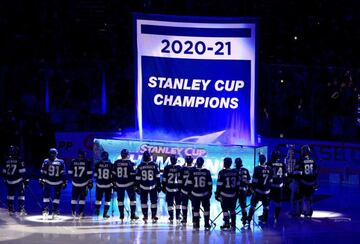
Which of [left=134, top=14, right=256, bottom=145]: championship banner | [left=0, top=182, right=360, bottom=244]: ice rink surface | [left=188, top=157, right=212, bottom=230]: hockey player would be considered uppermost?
[left=134, top=14, right=256, bottom=145]: championship banner

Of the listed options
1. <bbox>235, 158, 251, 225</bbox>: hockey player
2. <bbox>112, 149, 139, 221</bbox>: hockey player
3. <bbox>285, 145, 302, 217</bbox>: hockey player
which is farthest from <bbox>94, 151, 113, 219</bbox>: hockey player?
<bbox>285, 145, 302, 217</bbox>: hockey player

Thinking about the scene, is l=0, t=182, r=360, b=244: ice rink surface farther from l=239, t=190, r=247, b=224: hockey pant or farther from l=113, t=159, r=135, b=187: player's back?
l=113, t=159, r=135, b=187: player's back

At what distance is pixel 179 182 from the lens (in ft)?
71.3

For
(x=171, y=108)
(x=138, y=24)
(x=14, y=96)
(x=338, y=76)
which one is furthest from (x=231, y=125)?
(x=14, y=96)

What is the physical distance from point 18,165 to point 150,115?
5.29 metres

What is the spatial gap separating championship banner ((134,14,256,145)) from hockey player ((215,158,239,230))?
195 inches

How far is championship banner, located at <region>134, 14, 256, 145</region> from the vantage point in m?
25.8

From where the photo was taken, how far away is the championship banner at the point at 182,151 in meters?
25.2

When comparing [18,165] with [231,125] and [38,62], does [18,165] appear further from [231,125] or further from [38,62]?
[38,62]

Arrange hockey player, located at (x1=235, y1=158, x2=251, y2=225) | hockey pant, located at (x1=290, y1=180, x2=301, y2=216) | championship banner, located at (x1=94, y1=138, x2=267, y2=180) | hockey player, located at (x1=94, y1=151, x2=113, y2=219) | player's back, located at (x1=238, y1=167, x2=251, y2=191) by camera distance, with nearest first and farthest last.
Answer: hockey player, located at (x1=235, y1=158, x2=251, y2=225) → player's back, located at (x1=238, y1=167, x2=251, y2=191) → hockey player, located at (x1=94, y1=151, x2=113, y2=219) → hockey pant, located at (x1=290, y1=180, x2=301, y2=216) → championship banner, located at (x1=94, y1=138, x2=267, y2=180)

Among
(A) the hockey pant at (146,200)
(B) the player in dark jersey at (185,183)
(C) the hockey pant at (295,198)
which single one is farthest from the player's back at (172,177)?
(C) the hockey pant at (295,198)

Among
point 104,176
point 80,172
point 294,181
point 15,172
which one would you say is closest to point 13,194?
point 15,172

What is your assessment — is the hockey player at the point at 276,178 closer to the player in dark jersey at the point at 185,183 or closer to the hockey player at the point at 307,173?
the hockey player at the point at 307,173

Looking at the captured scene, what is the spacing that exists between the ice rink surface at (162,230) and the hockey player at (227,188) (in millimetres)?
A: 552
